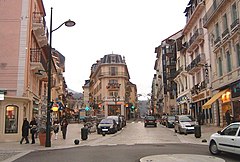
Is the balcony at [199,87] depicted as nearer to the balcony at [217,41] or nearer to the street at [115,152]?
the balcony at [217,41]

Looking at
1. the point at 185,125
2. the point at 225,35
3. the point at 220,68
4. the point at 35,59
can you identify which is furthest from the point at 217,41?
the point at 35,59

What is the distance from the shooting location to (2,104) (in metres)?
19.2

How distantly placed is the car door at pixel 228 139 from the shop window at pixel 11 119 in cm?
1407

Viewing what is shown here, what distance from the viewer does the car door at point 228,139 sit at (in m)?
10.3

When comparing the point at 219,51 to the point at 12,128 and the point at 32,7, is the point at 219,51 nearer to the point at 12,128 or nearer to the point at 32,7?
the point at 32,7

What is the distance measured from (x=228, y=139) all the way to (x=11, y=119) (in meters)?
14.7

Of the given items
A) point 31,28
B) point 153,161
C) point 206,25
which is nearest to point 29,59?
point 31,28

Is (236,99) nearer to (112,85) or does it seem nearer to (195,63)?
(195,63)

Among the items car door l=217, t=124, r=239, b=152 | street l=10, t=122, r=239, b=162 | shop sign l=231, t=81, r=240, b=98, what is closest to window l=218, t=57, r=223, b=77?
shop sign l=231, t=81, r=240, b=98

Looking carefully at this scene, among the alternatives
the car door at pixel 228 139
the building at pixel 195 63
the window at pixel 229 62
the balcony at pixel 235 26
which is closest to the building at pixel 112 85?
the building at pixel 195 63

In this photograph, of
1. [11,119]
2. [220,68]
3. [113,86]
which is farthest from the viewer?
[113,86]

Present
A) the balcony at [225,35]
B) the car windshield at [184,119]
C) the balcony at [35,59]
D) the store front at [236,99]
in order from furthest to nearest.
Result: the car windshield at [184,119] → the balcony at [225,35] → the balcony at [35,59] → the store front at [236,99]

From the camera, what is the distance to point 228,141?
34.4ft

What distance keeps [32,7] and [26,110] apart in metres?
8.68
